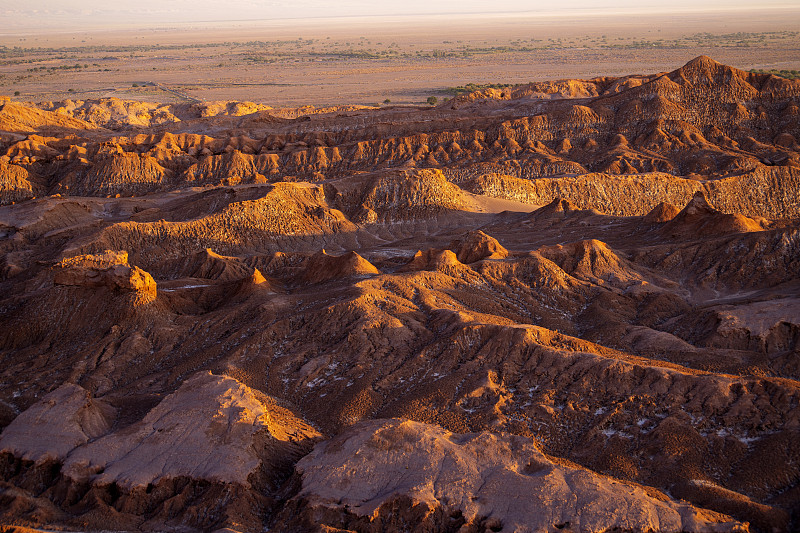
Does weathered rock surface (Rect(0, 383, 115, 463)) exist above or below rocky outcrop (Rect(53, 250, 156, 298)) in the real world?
below

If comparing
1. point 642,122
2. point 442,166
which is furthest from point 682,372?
point 642,122

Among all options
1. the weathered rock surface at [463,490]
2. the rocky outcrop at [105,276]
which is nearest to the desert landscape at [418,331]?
the weathered rock surface at [463,490]

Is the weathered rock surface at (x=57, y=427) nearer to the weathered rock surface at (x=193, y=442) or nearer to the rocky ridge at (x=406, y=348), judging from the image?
the rocky ridge at (x=406, y=348)

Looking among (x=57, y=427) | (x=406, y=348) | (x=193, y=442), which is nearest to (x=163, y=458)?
(x=193, y=442)

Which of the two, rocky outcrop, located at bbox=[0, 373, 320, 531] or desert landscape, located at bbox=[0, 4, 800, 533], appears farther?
rocky outcrop, located at bbox=[0, 373, 320, 531]

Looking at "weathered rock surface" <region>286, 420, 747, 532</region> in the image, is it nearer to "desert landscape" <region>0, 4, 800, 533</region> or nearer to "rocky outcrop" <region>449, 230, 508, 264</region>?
"desert landscape" <region>0, 4, 800, 533</region>

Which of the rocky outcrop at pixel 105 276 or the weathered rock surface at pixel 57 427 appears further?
the rocky outcrop at pixel 105 276

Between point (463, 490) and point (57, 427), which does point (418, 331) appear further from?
point (57, 427)

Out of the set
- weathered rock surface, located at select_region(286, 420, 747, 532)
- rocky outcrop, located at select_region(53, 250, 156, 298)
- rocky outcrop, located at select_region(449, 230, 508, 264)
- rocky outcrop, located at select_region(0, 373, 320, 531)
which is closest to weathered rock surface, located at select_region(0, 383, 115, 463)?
rocky outcrop, located at select_region(0, 373, 320, 531)

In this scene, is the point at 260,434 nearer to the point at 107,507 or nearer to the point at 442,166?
the point at 107,507
